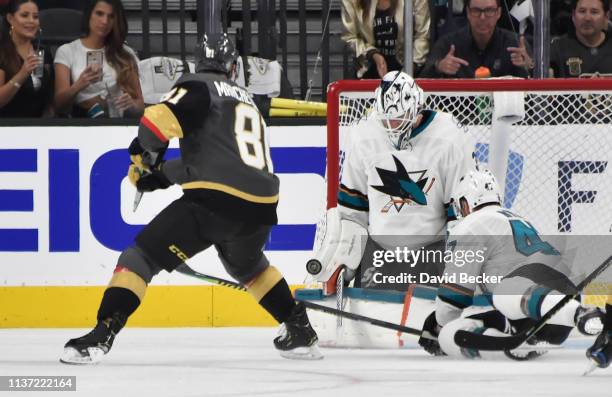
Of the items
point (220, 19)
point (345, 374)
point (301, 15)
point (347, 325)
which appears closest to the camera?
point (345, 374)

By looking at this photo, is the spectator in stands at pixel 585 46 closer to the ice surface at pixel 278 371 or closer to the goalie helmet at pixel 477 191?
the ice surface at pixel 278 371

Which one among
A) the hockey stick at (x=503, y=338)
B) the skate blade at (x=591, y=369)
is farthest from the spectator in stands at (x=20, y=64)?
the skate blade at (x=591, y=369)

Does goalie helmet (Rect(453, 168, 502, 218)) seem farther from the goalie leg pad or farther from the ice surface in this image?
the goalie leg pad

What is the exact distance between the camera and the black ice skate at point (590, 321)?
4766mm

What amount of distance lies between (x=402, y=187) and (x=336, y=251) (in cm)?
36

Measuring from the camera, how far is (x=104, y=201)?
6.62 meters

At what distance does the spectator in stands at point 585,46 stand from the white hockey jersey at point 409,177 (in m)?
1.11

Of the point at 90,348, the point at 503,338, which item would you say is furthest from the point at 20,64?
the point at 503,338

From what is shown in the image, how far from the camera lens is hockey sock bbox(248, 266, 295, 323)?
5074 mm

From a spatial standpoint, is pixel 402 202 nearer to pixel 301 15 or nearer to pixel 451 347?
pixel 451 347

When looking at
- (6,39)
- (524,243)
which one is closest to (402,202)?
(524,243)

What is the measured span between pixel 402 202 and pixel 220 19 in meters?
1.31

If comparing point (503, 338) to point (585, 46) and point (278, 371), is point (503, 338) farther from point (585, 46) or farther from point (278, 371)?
point (585, 46)

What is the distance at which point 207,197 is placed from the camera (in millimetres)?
4895
